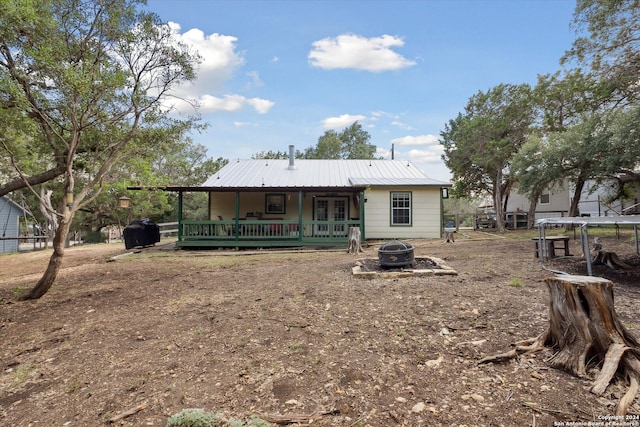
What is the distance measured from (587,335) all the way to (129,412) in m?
3.60

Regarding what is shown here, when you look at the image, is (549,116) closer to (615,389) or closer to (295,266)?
(295,266)

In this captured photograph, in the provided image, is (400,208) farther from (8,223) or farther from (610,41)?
(8,223)

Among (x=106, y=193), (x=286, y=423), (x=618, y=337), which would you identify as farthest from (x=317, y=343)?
(x=106, y=193)

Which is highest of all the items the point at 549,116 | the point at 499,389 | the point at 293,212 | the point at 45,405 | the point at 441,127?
the point at 441,127

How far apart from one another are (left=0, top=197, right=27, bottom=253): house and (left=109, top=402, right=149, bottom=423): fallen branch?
Answer: 27.2 metres

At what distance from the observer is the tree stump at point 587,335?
245 cm

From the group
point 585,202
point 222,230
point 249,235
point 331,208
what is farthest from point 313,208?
point 585,202

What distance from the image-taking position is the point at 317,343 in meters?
3.41

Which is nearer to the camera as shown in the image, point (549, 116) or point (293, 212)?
point (293, 212)

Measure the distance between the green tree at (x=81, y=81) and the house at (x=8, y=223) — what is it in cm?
2133

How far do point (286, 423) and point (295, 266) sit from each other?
621 cm

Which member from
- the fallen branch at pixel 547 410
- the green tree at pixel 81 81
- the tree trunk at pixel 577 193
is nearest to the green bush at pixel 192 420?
the fallen branch at pixel 547 410

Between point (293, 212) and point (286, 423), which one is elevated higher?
point (293, 212)

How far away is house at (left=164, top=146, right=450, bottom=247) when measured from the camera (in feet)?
43.1
